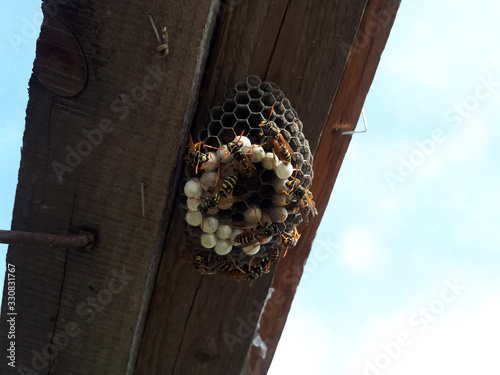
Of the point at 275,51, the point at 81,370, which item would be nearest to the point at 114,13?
the point at 275,51

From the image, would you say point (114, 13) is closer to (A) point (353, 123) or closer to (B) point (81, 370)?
(A) point (353, 123)

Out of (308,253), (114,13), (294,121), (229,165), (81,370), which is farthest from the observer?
(308,253)

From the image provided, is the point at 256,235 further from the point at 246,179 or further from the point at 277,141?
the point at 277,141

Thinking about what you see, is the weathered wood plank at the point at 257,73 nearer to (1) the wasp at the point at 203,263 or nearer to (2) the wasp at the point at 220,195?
(1) the wasp at the point at 203,263

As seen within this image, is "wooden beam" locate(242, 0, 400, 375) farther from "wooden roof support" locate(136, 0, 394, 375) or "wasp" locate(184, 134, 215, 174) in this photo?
"wasp" locate(184, 134, 215, 174)

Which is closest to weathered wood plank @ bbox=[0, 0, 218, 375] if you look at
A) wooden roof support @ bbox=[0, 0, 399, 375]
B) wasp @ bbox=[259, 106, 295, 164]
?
wooden roof support @ bbox=[0, 0, 399, 375]

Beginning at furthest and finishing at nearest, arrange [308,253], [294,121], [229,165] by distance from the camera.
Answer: [308,253] < [294,121] < [229,165]
